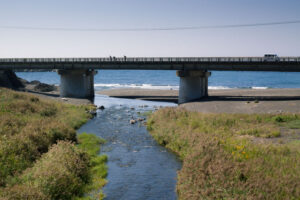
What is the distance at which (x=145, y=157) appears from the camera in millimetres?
28578

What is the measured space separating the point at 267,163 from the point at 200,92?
54.0 meters

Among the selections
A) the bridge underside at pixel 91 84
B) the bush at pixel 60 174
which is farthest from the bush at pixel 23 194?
the bridge underside at pixel 91 84

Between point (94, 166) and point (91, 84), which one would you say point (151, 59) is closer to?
point (91, 84)

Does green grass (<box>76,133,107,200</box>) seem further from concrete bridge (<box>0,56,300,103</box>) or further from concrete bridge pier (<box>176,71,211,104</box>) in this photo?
concrete bridge (<box>0,56,300,103</box>)

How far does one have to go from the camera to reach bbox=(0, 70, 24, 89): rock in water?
9810cm

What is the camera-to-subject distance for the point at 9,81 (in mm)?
102875

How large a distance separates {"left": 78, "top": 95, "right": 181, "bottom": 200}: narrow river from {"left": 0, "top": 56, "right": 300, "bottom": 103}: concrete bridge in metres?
32.0

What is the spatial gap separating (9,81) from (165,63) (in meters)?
54.5

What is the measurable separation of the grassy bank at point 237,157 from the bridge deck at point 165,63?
30.6 meters

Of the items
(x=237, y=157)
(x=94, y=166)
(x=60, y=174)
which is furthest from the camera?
(x=94, y=166)

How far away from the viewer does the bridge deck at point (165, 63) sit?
65.8 meters

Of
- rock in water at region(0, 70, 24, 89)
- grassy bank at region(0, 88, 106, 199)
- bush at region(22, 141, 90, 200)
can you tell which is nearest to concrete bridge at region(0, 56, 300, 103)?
rock in water at region(0, 70, 24, 89)

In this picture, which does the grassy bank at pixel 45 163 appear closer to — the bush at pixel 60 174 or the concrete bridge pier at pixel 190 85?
the bush at pixel 60 174

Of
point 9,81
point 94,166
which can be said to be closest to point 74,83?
point 9,81
